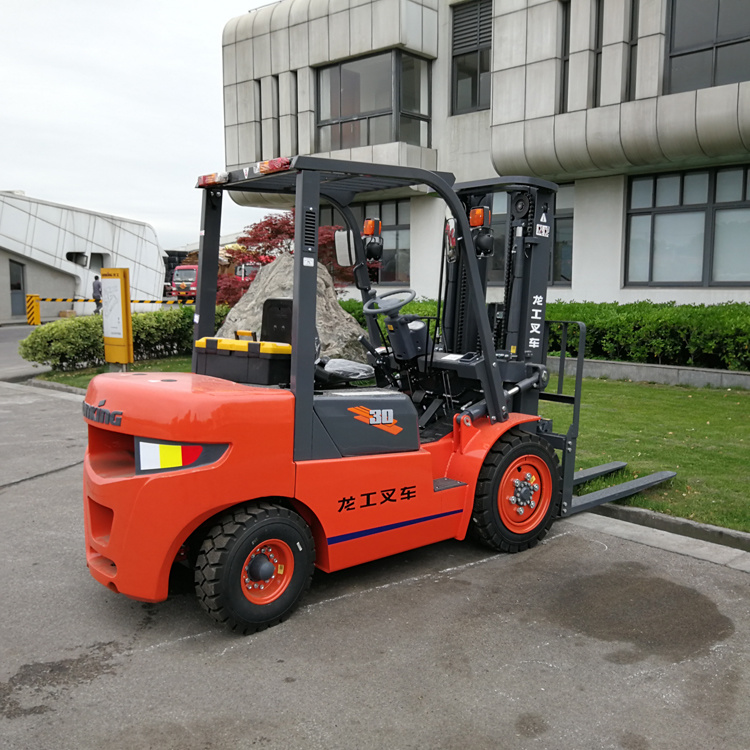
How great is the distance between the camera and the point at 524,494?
5.73 metres

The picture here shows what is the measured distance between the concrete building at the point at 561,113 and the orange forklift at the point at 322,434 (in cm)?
993

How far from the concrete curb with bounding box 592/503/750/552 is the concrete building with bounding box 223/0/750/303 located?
974cm

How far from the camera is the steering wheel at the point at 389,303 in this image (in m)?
5.47

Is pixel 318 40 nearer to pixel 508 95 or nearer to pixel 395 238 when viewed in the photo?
pixel 395 238

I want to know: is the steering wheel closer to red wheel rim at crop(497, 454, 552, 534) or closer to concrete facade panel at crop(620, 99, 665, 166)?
red wheel rim at crop(497, 454, 552, 534)

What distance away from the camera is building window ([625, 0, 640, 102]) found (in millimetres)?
15375

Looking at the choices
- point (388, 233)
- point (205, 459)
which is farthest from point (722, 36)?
point (205, 459)

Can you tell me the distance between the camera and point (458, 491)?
17.6 ft

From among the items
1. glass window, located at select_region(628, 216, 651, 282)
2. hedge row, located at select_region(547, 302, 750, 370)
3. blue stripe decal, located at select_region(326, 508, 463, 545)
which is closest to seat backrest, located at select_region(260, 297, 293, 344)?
blue stripe decal, located at select_region(326, 508, 463, 545)

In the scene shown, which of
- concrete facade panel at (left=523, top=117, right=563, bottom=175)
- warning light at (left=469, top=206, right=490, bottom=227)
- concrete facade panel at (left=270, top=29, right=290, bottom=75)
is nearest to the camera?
warning light at (left=469, top=206, right=490, bottom=227)

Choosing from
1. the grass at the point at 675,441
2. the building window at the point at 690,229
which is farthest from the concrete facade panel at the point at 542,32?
the grass at the point at 675,441

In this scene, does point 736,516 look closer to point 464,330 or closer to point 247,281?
point 464,330

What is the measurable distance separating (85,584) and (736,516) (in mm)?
4901

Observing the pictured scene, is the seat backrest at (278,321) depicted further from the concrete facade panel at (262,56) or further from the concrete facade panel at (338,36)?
the concrete facade panel at (262,56)
